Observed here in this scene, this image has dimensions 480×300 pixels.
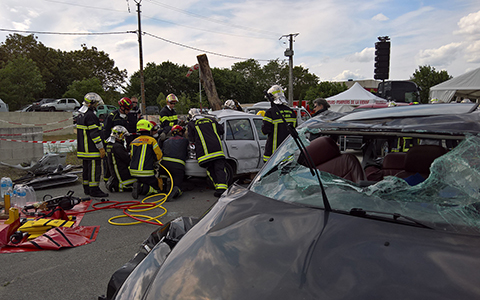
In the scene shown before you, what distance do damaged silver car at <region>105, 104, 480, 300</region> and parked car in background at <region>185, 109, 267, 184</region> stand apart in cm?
445

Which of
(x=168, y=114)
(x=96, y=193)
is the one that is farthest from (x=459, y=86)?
(x=96, y=193)

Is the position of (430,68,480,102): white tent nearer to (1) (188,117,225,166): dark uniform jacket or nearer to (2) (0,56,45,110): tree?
(1) (188,117,225,166): dark uniform jacket

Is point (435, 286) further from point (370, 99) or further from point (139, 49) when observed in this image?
point (139, 49)

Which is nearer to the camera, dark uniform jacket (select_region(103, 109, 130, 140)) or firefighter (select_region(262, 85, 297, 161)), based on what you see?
firefighter (select_region(262, 85, 297, 161))

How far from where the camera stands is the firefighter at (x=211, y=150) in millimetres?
6441

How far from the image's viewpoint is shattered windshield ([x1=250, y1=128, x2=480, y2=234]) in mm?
1672

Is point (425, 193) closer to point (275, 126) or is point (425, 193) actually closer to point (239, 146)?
point (275, 126)

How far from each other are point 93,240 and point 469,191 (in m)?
4.16

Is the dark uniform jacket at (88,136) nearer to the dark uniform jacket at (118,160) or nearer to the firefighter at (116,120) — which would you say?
the dark uniform jacket at (118,160)

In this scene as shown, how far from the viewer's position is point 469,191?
178cm

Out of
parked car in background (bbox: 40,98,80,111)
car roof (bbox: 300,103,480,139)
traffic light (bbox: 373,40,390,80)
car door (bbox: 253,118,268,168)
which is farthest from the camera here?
parked car in background (bbox: 40,98,80,111)

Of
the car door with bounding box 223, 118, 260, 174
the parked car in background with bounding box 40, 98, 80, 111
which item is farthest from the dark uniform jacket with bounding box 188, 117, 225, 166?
the parked car in background with bounding box 40, 98, 80, 111

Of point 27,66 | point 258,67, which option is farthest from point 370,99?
point 258,67

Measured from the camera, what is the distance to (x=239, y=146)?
711 centimetres
